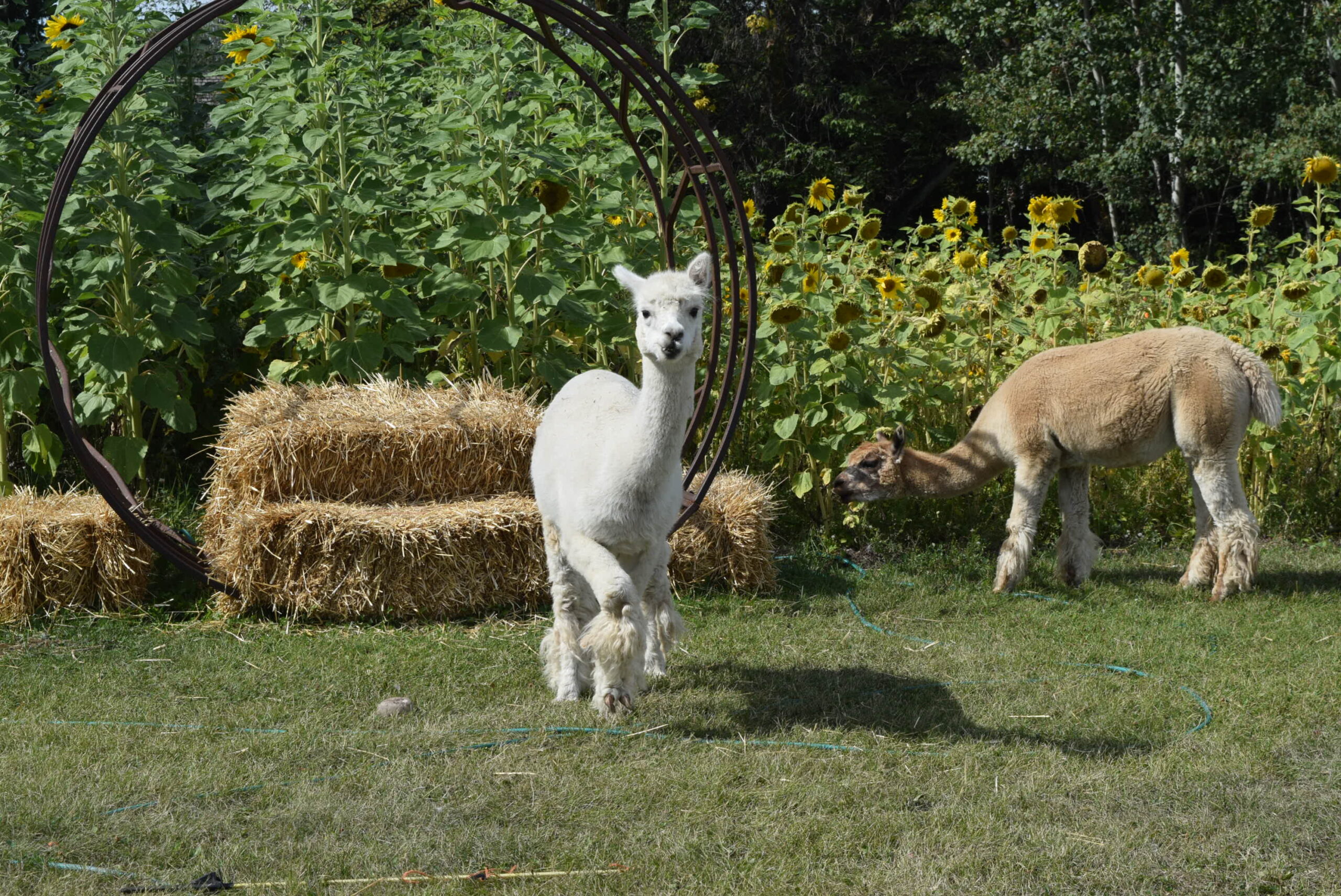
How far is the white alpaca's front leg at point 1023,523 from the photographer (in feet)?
22.2

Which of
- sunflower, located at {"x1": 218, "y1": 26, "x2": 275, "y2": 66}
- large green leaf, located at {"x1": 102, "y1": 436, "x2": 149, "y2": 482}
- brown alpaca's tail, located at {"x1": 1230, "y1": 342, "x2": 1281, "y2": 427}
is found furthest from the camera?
sunflower, located at {"x1": 218, "y1": 26, "x2": 275, "y2": 66}

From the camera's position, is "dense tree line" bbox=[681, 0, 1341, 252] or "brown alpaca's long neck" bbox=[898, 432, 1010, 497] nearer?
"brown alpaca's long neck" bbox=[898, 432, 1010, 497]

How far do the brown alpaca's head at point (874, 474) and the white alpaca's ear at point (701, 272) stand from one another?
8.73ft

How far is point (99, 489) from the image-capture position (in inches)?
224

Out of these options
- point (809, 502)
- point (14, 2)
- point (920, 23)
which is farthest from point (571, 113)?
point (920, 23)

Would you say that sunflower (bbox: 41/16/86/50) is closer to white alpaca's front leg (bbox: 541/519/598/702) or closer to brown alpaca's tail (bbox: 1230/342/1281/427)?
white alpaca's front leg (bbox: 541/519/598/702)

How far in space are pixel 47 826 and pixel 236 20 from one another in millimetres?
7493

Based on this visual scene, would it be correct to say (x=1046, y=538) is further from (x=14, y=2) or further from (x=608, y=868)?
(x=14, y=2)

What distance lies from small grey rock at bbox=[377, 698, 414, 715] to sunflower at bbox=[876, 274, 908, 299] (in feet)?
13.0

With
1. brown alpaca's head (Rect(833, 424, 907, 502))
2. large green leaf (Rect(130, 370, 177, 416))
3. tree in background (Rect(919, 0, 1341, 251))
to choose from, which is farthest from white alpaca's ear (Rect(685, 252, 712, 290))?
tree in background (Rect(919, 0, 1341, 251))

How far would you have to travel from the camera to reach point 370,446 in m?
6.79

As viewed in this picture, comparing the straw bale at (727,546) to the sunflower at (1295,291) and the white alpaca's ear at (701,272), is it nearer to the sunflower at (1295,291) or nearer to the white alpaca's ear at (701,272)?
the white alpaca's ear at (701,272)

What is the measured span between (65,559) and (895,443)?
4.39 m

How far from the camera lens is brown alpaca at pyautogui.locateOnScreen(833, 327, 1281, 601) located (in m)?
6.51
